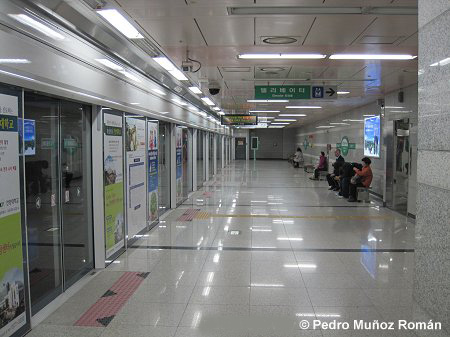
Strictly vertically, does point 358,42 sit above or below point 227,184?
above

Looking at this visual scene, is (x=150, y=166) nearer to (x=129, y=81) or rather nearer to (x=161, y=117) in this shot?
(x=161, y=117)

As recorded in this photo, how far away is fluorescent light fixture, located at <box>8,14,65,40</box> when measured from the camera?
315 centimetres

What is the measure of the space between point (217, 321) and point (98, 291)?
1541 mm

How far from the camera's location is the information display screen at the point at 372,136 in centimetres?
1128

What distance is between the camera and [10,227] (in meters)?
3.03

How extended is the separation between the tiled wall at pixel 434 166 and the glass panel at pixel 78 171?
360 centimetres

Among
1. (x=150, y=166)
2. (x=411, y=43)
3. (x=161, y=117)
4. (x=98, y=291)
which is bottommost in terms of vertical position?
(x=98, y=291)

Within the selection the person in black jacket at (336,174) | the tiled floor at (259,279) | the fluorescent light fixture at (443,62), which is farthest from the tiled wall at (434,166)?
the person in black jacket at (336,174)

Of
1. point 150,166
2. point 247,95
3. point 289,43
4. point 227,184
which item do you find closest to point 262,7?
point 289,43

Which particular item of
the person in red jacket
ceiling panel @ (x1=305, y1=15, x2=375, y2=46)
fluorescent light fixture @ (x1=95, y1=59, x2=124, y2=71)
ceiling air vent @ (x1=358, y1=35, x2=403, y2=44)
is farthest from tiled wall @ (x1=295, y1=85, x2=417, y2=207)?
fluorescent light fixture @ (x1=95, y1=59, x2=124, y2=71)

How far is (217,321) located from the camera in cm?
347

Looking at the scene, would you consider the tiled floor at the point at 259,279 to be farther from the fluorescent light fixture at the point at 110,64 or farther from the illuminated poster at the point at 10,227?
the fluorescent light fixture at the point at 110,64

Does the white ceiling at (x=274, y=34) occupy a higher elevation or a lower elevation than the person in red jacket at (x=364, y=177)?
higher

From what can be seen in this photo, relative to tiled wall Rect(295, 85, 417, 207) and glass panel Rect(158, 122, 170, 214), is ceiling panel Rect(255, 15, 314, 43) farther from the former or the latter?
tiled wall Rect(295, 85, 417, 207)
